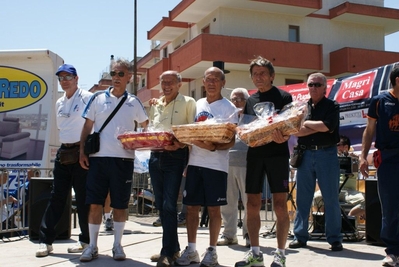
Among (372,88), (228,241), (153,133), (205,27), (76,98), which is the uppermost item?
(205,27)

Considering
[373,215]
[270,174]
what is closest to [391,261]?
[373,215]

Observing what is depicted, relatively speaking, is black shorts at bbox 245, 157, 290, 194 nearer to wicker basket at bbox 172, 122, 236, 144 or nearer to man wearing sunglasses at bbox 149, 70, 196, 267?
wicker basket at bbox 172, 122, 236, 144

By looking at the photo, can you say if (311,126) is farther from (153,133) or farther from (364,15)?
A: (364,15)

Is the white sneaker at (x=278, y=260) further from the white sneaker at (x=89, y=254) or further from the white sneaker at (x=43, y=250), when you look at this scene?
the white sneaker at (x=43, y=250)

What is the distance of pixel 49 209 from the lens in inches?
247

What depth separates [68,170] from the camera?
6.24 metres

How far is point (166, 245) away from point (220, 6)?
22.5m

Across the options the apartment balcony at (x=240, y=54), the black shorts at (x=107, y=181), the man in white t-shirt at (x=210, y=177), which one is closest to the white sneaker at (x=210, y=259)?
the man in white t-shirt at (x=210, y=177)

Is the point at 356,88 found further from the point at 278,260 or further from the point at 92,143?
the point at 92,143

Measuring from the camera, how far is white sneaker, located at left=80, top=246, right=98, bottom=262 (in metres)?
5.57

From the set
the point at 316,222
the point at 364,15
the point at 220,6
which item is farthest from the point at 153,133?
the point at 364,15

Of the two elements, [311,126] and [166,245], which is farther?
[311,126]

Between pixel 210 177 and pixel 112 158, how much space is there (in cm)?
114

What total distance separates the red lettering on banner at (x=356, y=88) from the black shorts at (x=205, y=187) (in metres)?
6.78
